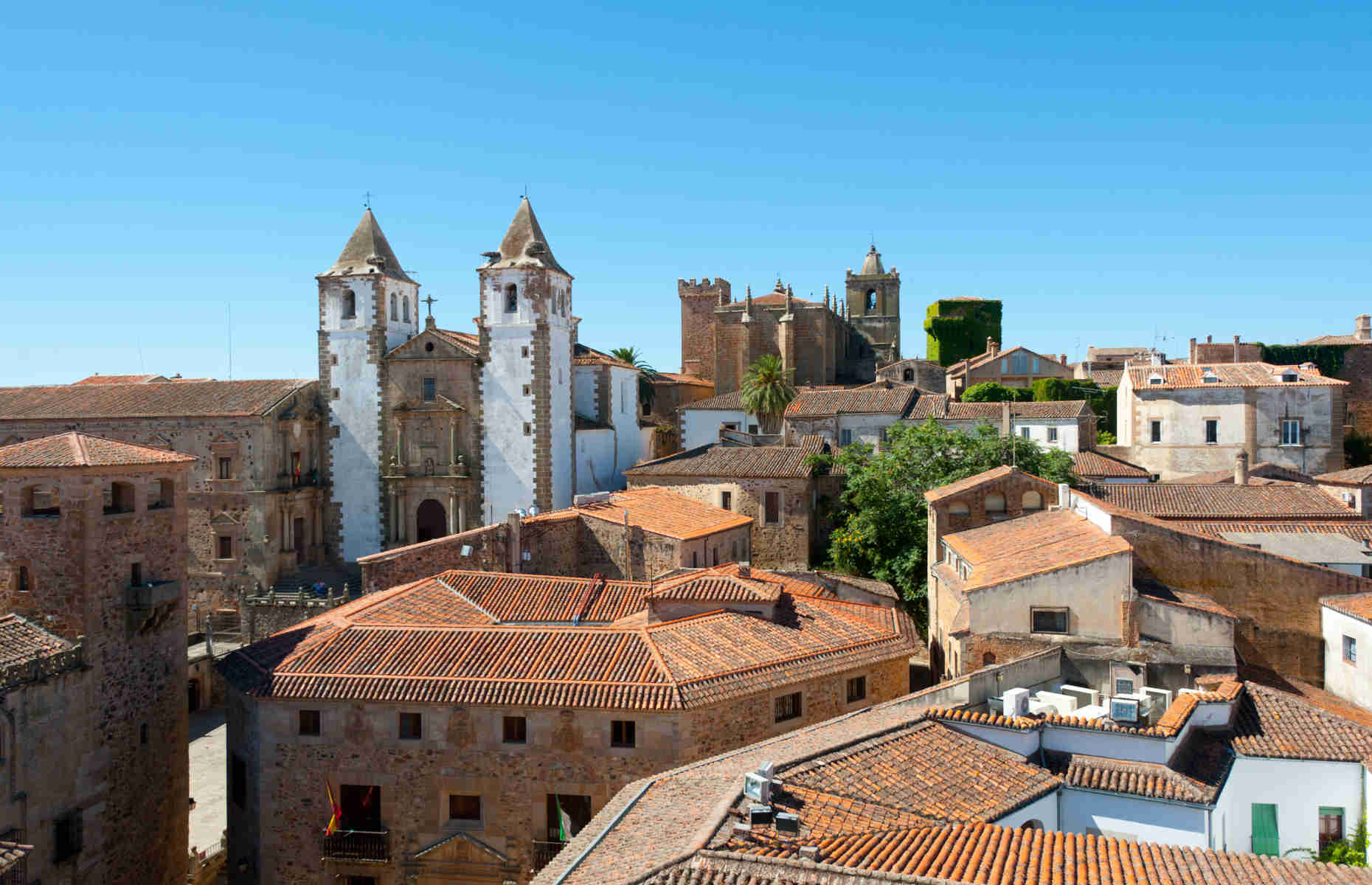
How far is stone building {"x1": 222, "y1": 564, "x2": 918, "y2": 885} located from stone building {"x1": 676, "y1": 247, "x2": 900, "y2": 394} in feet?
137

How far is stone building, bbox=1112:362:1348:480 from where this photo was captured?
47.7 meters

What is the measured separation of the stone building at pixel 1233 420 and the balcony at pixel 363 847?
39.4m

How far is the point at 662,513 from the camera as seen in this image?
38.5 meters

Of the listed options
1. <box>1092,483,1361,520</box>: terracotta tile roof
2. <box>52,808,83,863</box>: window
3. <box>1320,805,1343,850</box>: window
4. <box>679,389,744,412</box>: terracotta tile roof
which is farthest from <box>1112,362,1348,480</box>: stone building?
<box>52,808,83,863</box>: window

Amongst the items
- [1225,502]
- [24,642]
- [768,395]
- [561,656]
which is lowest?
[561,656]

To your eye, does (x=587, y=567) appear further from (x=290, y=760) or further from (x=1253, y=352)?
(x=1253, y=352)

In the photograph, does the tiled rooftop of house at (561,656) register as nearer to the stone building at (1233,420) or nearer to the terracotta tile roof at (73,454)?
the terracotta tile roof at (73,454)

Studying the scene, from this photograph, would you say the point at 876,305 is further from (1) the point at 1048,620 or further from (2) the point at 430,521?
(1) the point at 1048,620

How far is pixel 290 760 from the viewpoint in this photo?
73.7 ft

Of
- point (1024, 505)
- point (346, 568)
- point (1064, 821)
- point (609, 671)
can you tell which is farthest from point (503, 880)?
point (346, 568)

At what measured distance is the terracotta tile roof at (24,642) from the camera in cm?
2112

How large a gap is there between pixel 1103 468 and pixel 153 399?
41035 mm

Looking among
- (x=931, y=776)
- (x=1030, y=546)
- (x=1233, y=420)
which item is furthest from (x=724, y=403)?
(x=931, y=776)

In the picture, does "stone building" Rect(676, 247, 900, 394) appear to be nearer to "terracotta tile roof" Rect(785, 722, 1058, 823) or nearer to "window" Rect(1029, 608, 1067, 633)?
"window" Rect(1029, 608, 1067, 633)
